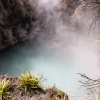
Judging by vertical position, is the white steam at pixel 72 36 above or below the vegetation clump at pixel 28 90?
above

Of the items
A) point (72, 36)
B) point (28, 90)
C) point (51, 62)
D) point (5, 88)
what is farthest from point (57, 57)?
point (5, 88)

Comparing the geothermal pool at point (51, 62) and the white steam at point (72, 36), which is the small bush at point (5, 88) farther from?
the white steam at point (72, 36)

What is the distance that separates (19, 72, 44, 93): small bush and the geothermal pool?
243 inches

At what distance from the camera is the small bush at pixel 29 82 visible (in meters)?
7.70

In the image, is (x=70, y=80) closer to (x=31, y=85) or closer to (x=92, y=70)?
(x=92, y=70)

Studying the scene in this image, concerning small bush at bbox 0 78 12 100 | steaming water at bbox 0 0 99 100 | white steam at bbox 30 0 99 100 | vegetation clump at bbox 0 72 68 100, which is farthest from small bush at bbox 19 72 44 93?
white steam at bbox 30 0 99 100

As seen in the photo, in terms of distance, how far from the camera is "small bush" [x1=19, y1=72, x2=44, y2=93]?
25.2 ft

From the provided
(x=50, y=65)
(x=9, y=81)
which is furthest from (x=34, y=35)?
(x=9, y=81)

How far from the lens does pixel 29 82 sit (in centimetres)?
774

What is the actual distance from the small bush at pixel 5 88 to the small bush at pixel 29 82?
0.35 m

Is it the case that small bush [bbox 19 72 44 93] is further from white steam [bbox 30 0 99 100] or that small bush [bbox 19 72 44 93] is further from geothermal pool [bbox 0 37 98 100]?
white steam [bbox 30 0 99 100]

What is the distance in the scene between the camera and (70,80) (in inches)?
584

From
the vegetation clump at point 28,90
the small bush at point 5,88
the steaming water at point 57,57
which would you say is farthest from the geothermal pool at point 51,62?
the small bush at point 5,88

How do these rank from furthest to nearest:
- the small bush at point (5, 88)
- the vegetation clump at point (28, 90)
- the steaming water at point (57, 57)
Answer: the steaming water at point (57, 57) → the vegetation clump at point (28, 90) → the small bush at point (5, 88)
